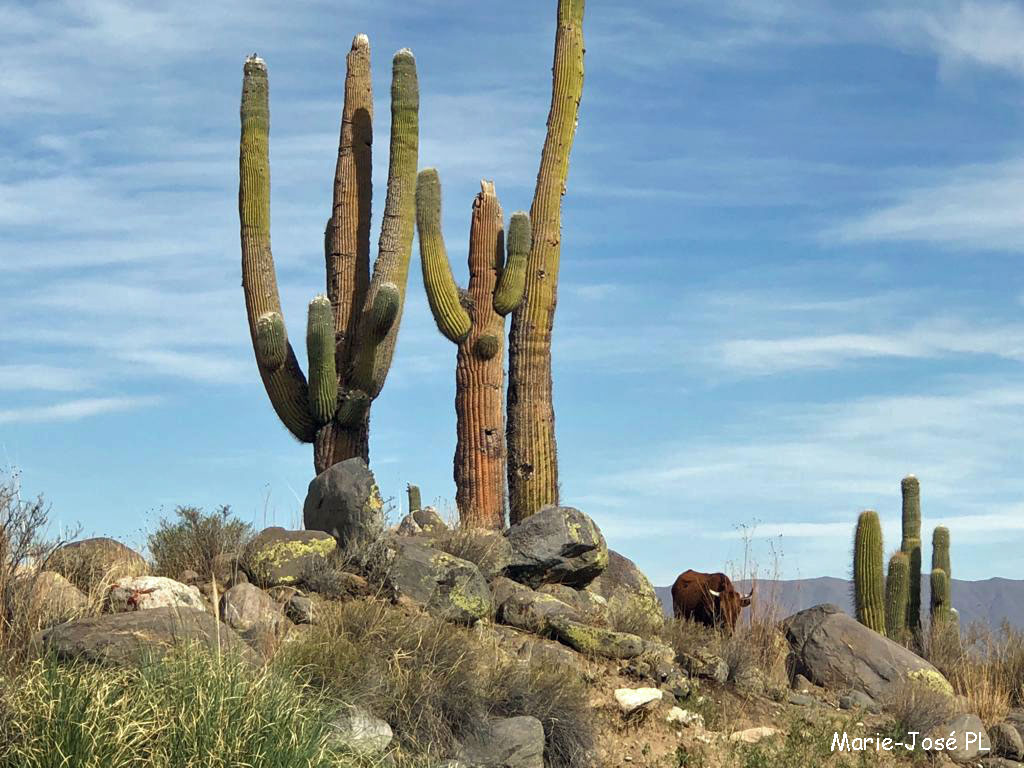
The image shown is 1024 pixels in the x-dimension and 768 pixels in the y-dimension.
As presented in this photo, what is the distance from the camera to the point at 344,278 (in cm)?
1820

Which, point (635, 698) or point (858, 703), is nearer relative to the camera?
point (635, 698)

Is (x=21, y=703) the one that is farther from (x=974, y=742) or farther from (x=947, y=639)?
(x=947, y=639)

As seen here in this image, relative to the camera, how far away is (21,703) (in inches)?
336

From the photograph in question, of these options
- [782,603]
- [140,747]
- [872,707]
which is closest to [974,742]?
[872,707]

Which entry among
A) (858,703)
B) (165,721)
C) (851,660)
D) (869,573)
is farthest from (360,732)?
(869,573)

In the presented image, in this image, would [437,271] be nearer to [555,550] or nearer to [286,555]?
[555,550]

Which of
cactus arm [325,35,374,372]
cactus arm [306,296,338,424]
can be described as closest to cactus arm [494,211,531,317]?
cactus arm [325,35,374,372]

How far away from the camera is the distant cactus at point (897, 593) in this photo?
2019 cm

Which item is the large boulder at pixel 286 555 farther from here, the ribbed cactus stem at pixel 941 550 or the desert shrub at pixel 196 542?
the ribbed cactus stem at pixel 941 550

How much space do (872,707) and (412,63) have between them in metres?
11.0

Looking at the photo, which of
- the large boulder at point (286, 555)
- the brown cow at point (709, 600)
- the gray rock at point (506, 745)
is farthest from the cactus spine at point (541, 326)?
the gray rock at point (506, 745)

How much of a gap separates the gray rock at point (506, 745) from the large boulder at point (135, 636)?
190 centimetres

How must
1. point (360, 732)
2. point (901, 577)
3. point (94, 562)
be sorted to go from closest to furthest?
point (360, 732)
point (94, 562)
point (901, 577)

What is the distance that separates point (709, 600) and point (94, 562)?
693 cm
